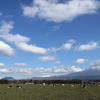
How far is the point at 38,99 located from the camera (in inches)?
830

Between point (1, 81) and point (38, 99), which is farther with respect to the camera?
point (1, 81)

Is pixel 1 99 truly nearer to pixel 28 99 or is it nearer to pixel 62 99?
pixel 28 99

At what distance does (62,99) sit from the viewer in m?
21.2

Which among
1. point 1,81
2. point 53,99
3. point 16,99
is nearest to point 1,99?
point 16,99

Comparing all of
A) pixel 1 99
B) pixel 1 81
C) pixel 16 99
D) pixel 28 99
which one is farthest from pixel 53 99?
pixel 1 81

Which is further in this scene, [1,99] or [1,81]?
[1,81]

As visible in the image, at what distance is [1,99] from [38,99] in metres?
4.35

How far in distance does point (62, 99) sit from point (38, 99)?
9.56 feet

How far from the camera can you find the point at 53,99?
68.8ft

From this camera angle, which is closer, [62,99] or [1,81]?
[62,99]

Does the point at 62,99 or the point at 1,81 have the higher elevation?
the point at 1,81

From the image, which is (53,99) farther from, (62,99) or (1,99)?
(1,99)

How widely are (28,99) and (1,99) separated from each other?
3.15 metres

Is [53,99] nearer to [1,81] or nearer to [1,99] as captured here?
[1,99]
